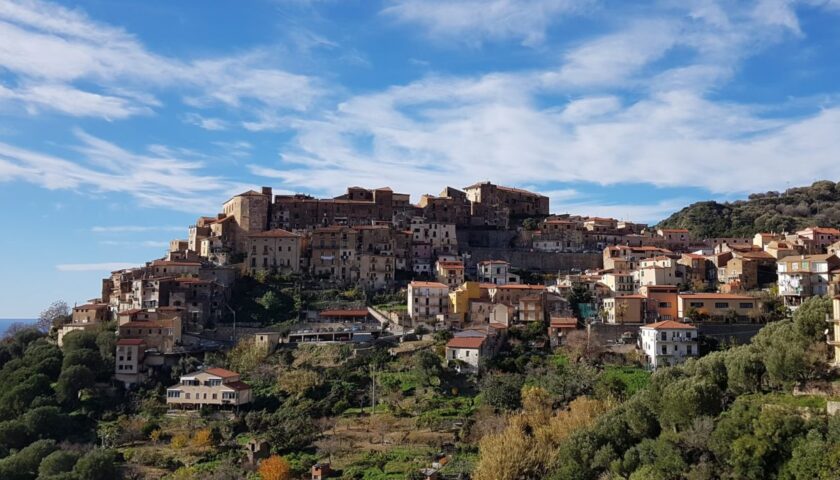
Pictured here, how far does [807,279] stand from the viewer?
49.8m

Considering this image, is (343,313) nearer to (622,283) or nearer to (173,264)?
(173,264)

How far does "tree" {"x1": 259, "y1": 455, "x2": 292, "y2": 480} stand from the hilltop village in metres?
0.81

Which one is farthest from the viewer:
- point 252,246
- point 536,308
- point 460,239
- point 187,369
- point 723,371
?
point 460,239

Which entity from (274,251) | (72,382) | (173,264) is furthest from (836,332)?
(173,264)

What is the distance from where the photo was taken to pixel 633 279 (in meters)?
56.9

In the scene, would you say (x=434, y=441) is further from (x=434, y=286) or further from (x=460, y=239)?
(x=460, y=239)

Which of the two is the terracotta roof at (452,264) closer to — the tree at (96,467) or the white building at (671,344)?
the white building at (671,344)

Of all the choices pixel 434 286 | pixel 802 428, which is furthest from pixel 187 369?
pixel 802 428

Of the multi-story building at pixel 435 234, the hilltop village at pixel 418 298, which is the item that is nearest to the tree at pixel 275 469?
the hilltop village at pixel 418 298

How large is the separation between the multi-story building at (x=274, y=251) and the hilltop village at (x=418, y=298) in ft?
0.35

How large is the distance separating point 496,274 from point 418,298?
9805mm

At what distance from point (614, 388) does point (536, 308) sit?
12.3 metres

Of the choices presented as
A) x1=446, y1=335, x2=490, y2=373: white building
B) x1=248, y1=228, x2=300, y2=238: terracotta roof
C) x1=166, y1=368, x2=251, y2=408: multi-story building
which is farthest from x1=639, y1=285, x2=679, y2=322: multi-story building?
x1=248, y1=228, x2=300, y2=238: terracotta roof

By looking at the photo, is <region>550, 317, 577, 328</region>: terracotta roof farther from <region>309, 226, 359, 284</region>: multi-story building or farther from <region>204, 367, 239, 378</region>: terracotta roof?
<region>204, 367, 239, 378</region>: terracotta roof
